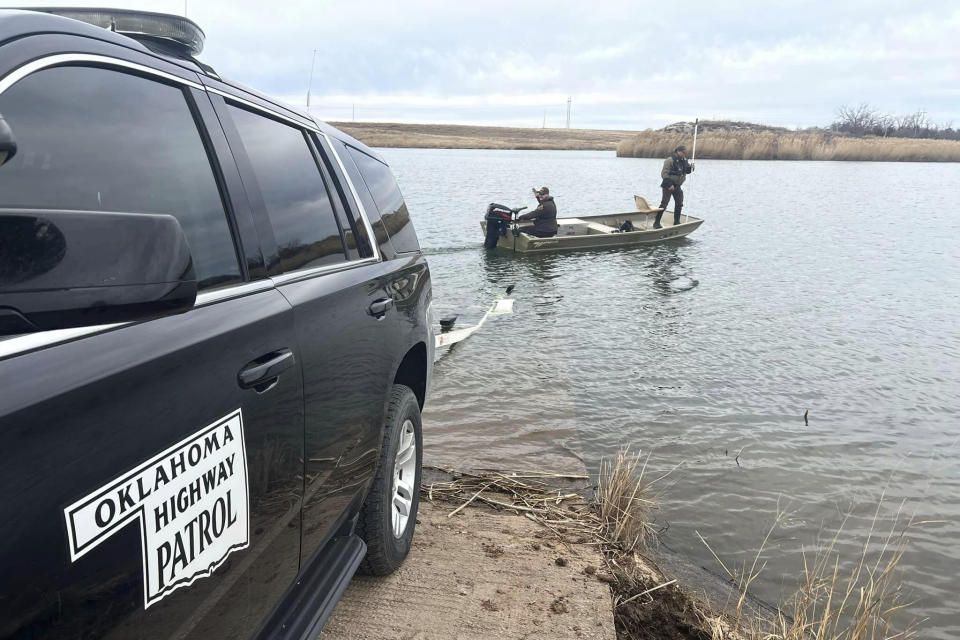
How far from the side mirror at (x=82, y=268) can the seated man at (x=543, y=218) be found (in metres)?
17.6

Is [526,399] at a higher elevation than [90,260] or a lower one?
lower

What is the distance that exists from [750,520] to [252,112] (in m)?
4.85

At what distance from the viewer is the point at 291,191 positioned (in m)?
2.33

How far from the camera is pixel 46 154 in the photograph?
1.32 m

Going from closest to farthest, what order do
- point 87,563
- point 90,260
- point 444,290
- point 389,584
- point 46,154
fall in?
point 90,260
point 87,563
point 46,154
point 389,584
point 444,290

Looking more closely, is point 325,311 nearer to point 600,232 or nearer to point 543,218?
point 543,218

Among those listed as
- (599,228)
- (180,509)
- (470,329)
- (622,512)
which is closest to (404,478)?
(622,512)

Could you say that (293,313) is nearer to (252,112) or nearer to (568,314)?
(252,112)

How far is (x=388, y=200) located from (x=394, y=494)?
137cm

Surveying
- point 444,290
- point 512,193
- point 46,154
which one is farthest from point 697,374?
point 512,193

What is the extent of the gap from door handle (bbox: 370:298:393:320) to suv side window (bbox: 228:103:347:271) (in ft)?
0.69

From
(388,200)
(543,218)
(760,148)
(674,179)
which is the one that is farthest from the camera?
(760,148)

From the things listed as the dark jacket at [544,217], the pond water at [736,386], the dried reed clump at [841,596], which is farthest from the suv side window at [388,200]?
the dark jacket at [544,217]

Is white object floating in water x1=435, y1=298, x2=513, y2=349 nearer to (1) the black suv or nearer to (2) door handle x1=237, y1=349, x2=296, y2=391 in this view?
(1) the black suv
